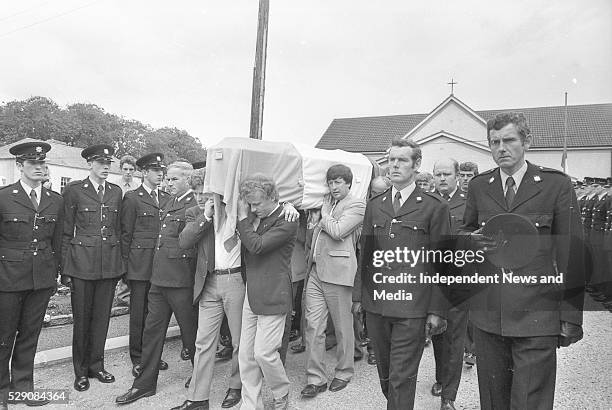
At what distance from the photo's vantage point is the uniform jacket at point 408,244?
334 cm

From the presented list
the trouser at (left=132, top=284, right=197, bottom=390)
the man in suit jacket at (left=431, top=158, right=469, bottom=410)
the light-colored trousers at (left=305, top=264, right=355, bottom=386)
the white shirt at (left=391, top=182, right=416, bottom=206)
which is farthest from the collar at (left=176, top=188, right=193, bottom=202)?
the man in suit jacket at (left=431, top=158, right=469, bottom=410)

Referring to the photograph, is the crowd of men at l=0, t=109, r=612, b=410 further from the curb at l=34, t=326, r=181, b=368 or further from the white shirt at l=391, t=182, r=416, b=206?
the curb at l=34, t=326, r=181, b=368

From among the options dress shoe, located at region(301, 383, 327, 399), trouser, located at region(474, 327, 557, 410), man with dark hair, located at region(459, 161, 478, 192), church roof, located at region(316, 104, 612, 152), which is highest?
church roof, located at region(316, 104, 612, 152)

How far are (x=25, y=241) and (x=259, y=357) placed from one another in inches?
90.7

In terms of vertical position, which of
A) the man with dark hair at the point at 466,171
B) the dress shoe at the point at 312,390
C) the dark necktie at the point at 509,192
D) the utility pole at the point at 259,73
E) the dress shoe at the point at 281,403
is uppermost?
the utility pole at the point at 259,73

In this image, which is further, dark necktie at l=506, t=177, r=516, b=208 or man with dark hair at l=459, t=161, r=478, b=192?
man with dark hair at l=459, t=161, r=478, b=192

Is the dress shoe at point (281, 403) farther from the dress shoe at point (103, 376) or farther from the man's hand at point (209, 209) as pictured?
the dress shoe at point (103, 376)

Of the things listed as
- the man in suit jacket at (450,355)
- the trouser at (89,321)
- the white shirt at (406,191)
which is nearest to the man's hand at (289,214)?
the white shirt at (406,191)

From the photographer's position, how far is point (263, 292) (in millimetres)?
3857

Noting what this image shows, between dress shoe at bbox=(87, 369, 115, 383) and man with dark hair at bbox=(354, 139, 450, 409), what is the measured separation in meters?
2.69

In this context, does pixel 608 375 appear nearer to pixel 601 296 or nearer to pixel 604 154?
pixel 601 296

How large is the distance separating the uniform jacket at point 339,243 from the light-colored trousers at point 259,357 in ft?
2.93

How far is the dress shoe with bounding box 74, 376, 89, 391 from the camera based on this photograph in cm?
451

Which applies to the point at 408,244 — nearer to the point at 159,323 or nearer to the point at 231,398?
the point at 231,398
